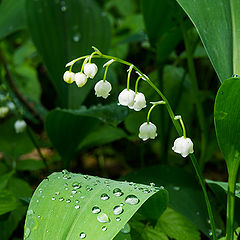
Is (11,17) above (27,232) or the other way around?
above

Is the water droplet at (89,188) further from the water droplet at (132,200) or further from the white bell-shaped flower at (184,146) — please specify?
the white bell-shaped flower at (184,146)

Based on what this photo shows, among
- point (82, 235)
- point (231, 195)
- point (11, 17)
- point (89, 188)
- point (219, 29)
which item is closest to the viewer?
point (82, 235)

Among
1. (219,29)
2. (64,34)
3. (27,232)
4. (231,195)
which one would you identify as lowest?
(231,195)

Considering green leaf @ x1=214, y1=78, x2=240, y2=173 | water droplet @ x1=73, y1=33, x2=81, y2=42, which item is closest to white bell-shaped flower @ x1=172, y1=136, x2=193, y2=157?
green leaf @ x1=214, y1=78, x2=240, y2=173

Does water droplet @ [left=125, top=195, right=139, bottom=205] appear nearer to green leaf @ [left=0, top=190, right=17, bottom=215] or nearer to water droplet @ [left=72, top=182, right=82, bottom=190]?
water droplet @ [left=72, top=182, right=82, bottom=190]

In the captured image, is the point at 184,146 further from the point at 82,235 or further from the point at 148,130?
the point at 82,235

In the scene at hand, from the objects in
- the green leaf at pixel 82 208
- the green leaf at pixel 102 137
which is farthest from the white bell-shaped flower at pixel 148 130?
the green leaf at pixel 102 137

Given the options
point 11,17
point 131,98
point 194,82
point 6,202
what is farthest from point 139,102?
point 11,17
